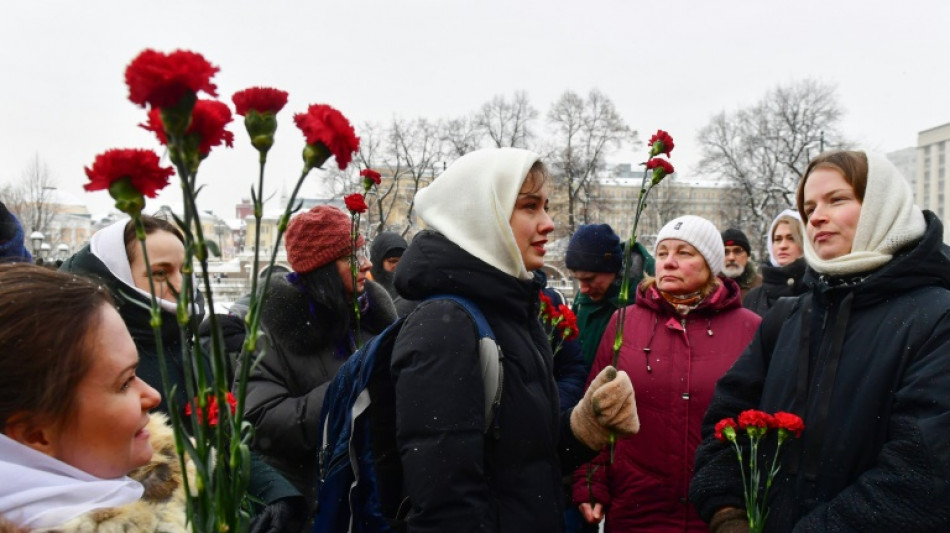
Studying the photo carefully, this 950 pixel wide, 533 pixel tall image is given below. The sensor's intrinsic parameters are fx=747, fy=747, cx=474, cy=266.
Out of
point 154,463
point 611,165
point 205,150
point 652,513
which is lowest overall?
point 652,513

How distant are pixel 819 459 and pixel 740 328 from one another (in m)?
1.24

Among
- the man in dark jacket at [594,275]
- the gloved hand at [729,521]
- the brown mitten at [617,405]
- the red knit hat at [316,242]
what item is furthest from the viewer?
the man in dark jacket at [594,275]

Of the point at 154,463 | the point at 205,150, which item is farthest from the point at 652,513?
the point at 205,150

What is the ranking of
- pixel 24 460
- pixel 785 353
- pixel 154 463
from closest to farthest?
pixel 24 460
pixel 154 463
pixel 785 353

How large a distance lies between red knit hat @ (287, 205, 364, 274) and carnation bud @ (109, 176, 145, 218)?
2.45 metres

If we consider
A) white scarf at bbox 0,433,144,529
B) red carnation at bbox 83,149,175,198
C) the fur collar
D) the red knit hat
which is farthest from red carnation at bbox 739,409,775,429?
the red knit hat

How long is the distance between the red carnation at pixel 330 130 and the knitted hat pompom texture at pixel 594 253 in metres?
3.59

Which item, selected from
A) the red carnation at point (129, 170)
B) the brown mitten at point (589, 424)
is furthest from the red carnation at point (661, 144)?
the red carnation at point (129, 170)

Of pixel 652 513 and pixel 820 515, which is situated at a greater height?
pixel 820 515

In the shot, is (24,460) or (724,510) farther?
(724,510)

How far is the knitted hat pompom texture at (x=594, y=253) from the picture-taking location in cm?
468

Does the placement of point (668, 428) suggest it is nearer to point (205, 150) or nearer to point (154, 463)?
point (154, 463)

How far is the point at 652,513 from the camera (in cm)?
332

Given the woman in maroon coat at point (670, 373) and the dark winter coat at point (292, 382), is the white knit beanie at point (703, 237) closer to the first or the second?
the woman in maroon coat at point (670, 373)
